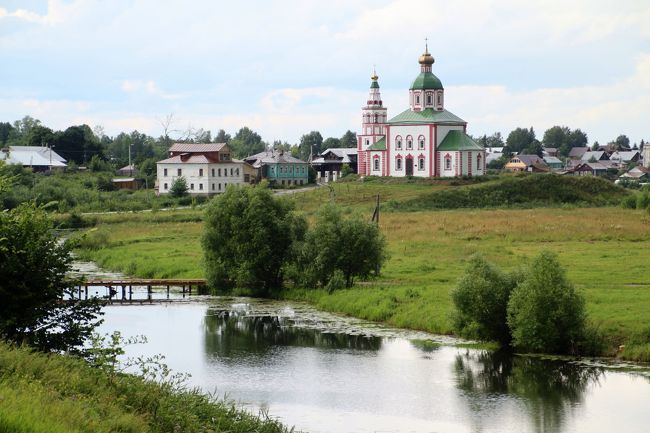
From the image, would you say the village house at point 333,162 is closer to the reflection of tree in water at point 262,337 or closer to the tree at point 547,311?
the reflection of tree in water at point 262,337

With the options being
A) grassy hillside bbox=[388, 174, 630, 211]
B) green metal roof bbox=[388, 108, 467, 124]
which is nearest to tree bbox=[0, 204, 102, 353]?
grassy hillside bbox=[388, 174, 630, 211]

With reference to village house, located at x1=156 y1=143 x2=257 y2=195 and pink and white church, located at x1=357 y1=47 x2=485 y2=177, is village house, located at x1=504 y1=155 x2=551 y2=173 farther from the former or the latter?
village house, located at x1=156 y1=143 x2=257 y2=195

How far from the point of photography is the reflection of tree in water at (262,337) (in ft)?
108

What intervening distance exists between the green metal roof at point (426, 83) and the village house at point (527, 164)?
4296 centimetres

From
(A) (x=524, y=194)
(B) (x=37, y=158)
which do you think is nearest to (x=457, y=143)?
(A) (x=524, y=194)

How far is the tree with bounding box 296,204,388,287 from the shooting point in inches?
1633

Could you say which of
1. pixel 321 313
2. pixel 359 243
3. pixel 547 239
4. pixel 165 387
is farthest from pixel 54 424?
pixel 547 239

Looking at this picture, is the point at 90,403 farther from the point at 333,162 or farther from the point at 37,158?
the point at 333,162

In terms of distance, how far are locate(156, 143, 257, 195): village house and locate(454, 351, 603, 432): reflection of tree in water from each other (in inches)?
2418

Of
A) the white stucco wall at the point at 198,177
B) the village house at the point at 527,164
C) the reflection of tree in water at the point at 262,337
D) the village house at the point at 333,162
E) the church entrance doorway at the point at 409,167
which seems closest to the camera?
the reflection of tree in water at the point at 262,337

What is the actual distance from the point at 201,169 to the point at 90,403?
75251mm

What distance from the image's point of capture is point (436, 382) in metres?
28.1

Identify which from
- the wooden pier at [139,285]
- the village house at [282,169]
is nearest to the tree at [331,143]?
the village house at [282,169]

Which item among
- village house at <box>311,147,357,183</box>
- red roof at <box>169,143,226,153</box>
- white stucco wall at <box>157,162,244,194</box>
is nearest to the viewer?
white stucco wall at <box>157,162,244,194</box>
